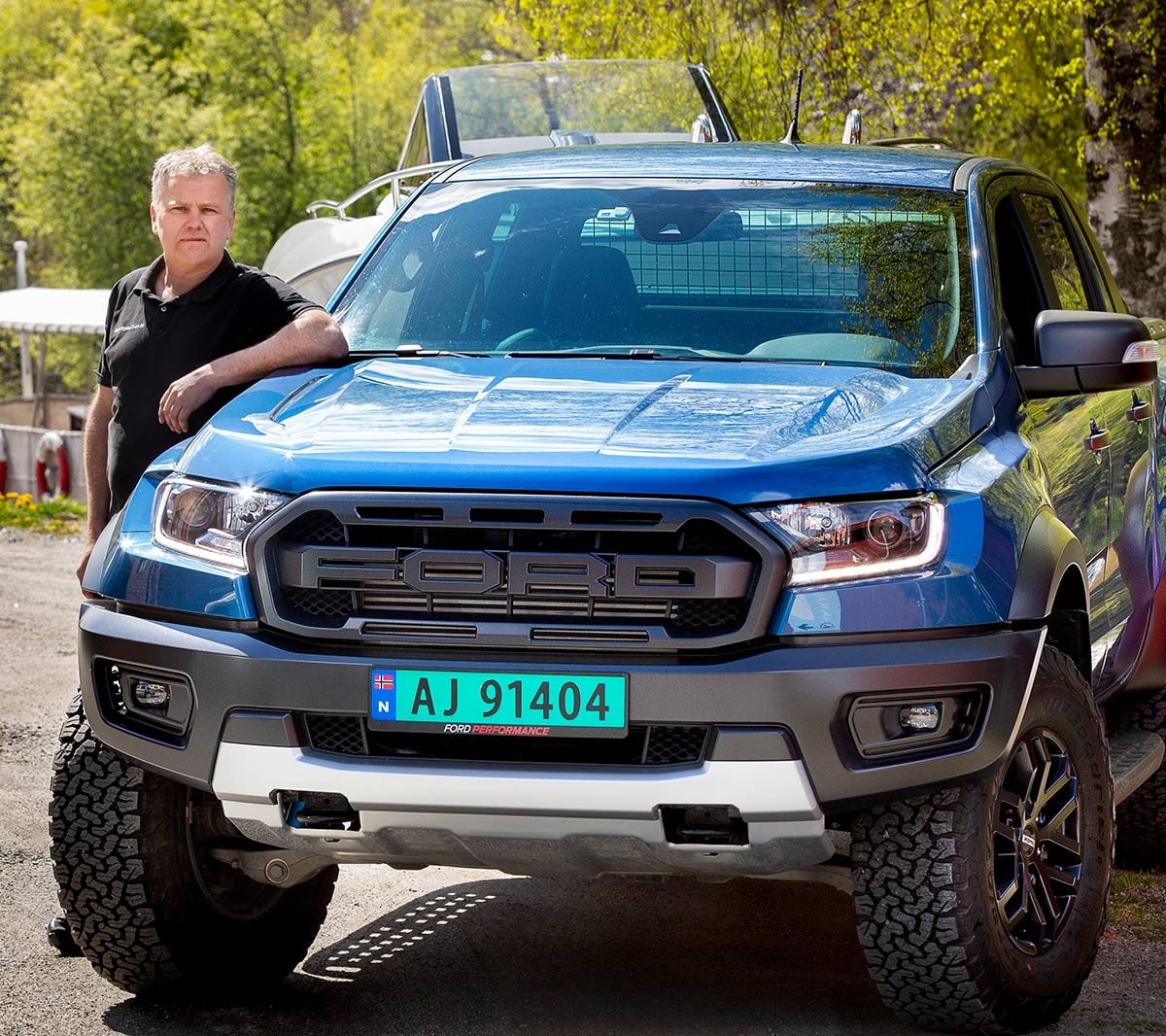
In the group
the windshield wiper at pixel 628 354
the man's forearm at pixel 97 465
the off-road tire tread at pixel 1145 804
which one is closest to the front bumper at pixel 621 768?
the windshield wiper at pixel 628 354

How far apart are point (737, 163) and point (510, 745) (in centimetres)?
219

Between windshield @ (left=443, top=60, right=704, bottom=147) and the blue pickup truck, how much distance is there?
23.5 feet

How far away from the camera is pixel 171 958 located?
173 inches

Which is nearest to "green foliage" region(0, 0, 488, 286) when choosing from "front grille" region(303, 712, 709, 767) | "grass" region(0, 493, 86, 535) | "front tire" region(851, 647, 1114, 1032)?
"grass" region(0, 493, 86, 535)

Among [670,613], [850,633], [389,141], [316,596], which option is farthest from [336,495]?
[389,141]

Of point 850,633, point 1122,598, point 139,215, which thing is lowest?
point 139,215

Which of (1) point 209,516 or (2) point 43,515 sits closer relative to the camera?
(1) point 209,516

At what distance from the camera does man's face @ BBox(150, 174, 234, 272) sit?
5.46 meters

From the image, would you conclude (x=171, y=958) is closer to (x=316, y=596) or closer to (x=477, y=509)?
(x=316, y=596)

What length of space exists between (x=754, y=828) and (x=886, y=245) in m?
1.84

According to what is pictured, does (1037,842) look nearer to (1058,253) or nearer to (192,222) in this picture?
(1058,253)

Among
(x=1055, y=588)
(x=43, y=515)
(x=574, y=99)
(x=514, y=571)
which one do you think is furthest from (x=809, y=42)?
(x=514, y=571)

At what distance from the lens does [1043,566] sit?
410 centimetres

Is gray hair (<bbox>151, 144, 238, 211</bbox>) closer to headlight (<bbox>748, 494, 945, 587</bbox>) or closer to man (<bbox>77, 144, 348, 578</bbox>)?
man (<bbox>77, 144, 348, 578</bbox>)
